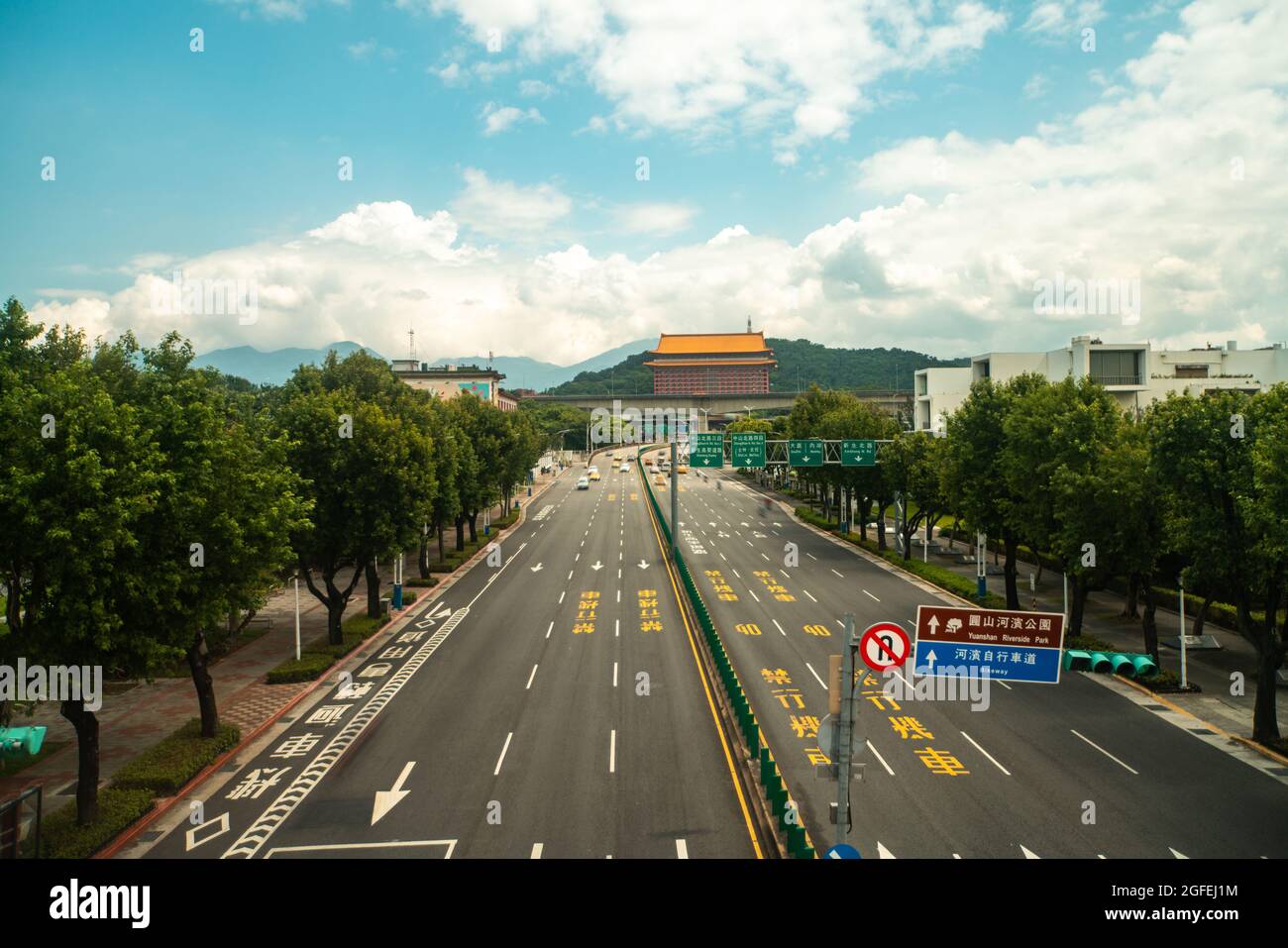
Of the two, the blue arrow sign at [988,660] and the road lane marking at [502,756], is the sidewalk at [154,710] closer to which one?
the road lane marking at [502,756]

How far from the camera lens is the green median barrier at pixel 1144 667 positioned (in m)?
27.1

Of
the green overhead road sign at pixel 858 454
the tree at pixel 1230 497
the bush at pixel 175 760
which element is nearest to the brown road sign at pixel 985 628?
the tree at pixel 1230 497

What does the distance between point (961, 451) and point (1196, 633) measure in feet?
37.8

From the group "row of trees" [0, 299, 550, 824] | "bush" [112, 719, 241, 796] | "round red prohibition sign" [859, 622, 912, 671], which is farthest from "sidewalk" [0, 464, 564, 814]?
"round red prohibition sign" [859, 622, 912, 671]

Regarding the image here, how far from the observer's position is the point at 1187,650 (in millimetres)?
30969

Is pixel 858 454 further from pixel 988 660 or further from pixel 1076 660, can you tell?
pixel 988 660

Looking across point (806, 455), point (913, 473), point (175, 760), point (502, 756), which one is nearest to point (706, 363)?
point (806, 455)

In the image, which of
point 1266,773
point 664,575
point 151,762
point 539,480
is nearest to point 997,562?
point 664,575

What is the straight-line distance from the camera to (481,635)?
113ft

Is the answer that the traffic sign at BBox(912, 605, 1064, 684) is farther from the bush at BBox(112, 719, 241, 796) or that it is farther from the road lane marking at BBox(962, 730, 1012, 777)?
the bush at BBox(112, 719, 241, 796)

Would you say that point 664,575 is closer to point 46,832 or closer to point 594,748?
point 594,748

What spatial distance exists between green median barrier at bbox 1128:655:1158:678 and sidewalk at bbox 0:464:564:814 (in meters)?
27.5

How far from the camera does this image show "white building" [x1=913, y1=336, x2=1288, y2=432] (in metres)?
72.6

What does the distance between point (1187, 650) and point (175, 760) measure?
3354 centimetres
